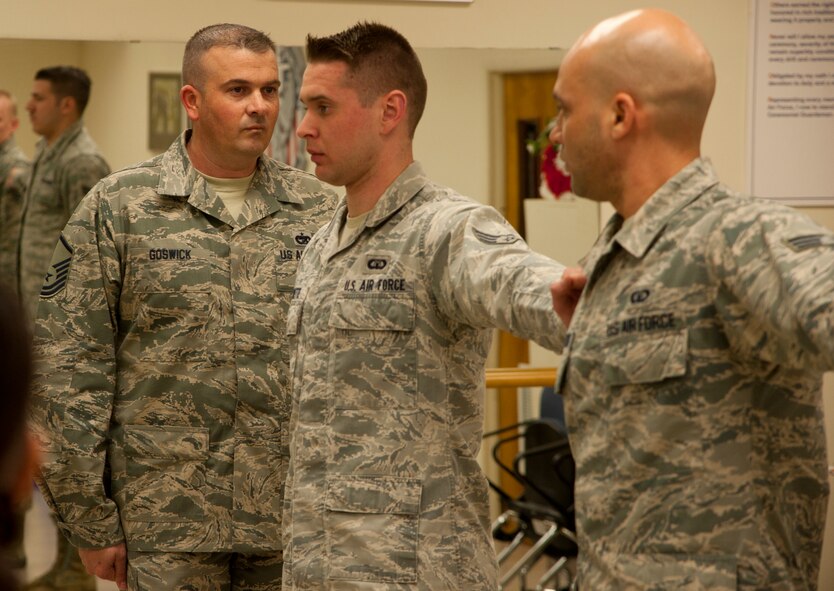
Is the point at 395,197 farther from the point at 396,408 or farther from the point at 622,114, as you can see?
the point at 622,114

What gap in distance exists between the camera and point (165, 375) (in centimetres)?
293

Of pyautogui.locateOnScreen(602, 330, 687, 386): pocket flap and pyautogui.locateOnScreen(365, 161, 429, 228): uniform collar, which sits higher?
pyautogui.locateOnScreen(365, 161, 429, 228): uniform collar

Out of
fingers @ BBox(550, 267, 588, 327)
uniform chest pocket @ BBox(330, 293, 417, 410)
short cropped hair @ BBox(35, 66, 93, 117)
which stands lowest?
uniform chest pocket @ BBox(330, 293, 417, 410)

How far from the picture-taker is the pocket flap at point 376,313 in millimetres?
2293

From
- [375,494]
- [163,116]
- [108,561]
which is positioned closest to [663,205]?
[375,494]

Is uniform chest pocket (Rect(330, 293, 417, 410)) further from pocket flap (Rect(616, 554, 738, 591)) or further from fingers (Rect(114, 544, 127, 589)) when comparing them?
fingers (Rect(114, 544, 127, 589))

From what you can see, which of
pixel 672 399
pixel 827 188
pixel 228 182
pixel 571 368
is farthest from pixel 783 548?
pixel 827 188

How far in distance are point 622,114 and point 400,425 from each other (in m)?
0.85

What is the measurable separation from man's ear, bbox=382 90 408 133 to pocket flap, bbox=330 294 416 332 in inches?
15.7

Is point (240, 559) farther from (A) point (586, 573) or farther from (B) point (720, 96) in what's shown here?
(B) point (720, 96)

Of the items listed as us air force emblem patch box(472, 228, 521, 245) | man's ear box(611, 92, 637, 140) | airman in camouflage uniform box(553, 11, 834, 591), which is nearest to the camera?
airman in camouflage uniform box(553, 11, 834, 591)

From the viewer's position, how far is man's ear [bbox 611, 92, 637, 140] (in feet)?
5.54

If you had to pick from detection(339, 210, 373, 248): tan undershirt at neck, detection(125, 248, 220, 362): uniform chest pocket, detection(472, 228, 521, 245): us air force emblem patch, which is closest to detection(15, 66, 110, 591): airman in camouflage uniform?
detection(125, 248, 220, 362): uniform chest pocket

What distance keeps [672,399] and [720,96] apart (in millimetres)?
→ 2672
